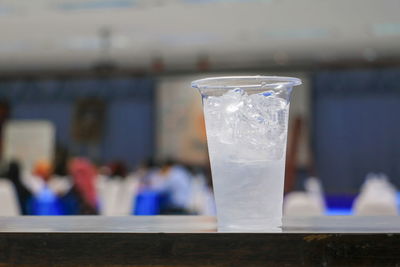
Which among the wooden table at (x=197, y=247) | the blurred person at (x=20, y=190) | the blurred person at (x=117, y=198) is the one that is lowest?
the blurred person at (x=117, y=198)

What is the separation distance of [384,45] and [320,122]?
2.28 m

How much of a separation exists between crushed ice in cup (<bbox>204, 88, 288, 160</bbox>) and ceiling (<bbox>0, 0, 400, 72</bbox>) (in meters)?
6.37

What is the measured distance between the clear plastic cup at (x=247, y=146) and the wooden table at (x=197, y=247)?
7cm

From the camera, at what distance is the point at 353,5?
728cm

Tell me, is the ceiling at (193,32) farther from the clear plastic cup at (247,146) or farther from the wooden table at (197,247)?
the wooden table at (197,247)

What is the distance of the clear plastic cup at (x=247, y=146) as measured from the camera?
3.00 ft

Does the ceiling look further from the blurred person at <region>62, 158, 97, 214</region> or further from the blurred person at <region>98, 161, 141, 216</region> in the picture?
the blurred person at <region>62, 158, 97, 214</region>

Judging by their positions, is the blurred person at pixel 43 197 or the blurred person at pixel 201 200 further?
the blurred person at pixel 201 200

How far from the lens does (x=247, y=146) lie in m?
0.93

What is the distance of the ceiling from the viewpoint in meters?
7.46

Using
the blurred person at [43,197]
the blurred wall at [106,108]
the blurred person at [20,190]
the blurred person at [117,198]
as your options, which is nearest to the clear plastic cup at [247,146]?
the blurred person at [43,197]

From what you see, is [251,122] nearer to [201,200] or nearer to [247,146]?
[247,146]

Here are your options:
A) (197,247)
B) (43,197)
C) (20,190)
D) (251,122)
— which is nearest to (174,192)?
(43,197)

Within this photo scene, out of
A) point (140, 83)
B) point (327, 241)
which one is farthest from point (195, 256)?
point (140, 83)
